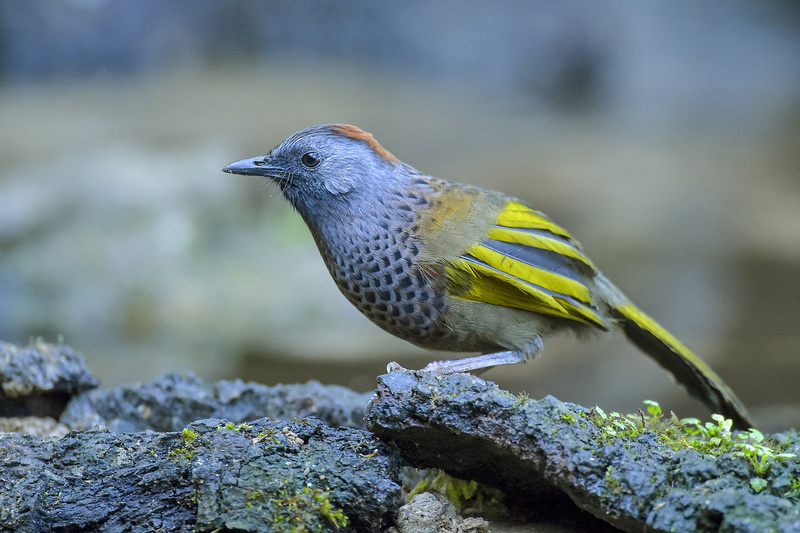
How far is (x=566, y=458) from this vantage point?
8.10 feet

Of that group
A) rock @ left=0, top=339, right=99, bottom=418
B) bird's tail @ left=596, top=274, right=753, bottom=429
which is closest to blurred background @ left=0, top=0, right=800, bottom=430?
bird's tail @ left=596, top=274, right=753, bottom=429

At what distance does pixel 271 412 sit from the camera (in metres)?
4.08

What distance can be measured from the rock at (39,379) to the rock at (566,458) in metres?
2.21

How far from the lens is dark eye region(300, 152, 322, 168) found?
144 inches

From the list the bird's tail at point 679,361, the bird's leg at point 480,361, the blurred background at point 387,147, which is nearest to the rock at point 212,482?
the bird's leg at point 480,361

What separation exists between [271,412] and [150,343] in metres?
4.56

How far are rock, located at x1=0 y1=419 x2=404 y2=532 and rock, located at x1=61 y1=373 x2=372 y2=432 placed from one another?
1.21m

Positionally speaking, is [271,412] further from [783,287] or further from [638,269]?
[783,287]

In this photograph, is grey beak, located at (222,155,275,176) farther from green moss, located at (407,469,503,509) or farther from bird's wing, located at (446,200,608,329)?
green moss, located at (407,469,503,509)

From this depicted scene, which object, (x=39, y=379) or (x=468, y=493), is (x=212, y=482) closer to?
(x=468, y=493)

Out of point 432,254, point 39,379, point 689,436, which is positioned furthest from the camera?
point 39,379

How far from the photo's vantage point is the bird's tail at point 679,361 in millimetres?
3920

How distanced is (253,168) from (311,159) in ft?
0.95

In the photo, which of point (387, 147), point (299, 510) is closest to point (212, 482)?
point (299, 510)
